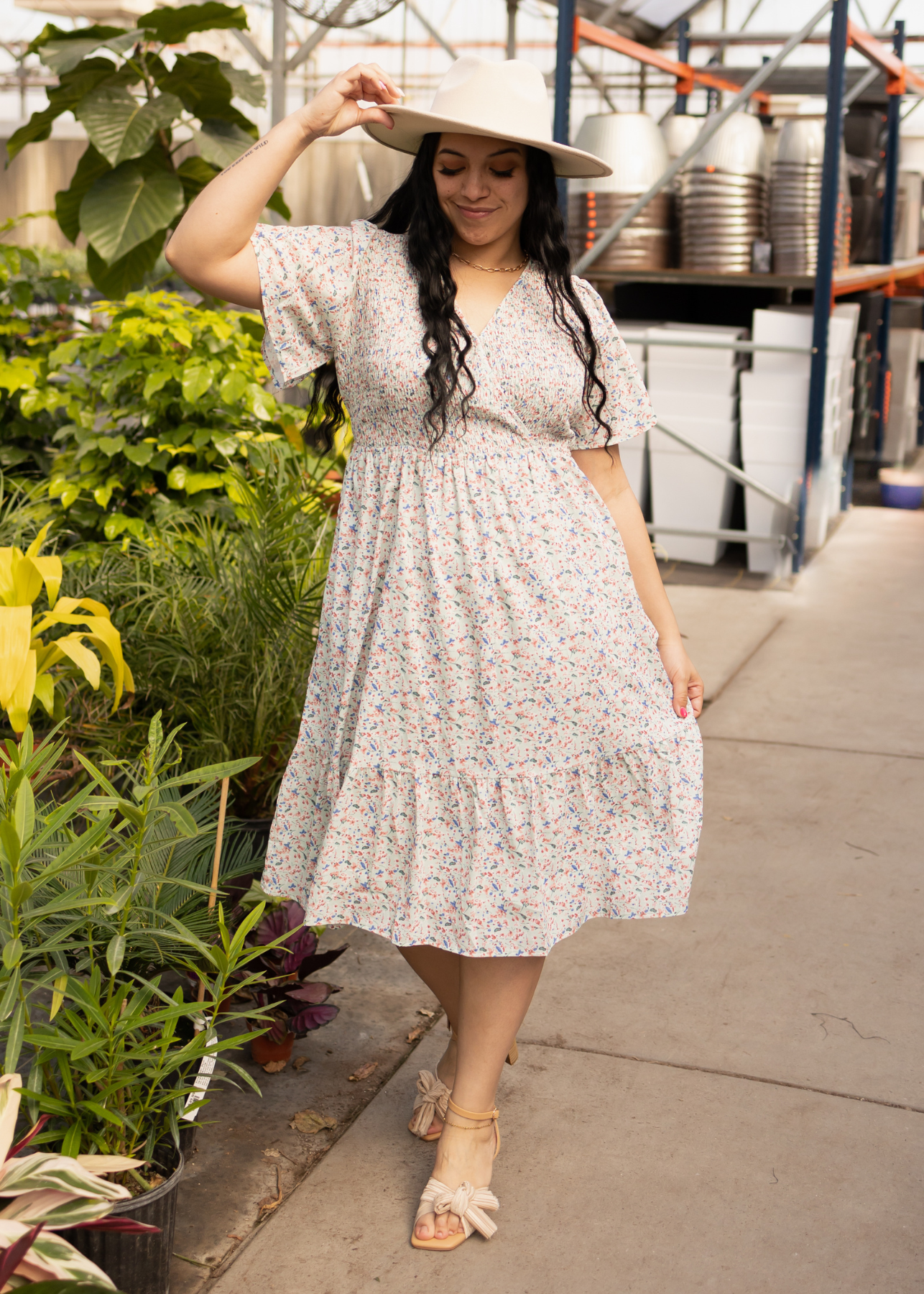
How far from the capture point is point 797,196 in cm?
593

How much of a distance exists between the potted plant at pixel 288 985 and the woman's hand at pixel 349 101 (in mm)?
1247

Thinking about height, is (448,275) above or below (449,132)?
below

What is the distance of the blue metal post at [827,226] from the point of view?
18.1 ft

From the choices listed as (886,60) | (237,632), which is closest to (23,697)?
(237,632)

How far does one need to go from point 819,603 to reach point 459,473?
4.08 meters

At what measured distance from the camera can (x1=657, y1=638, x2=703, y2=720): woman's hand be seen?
2084mm

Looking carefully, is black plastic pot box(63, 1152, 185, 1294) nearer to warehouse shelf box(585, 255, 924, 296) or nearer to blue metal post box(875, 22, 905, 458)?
warehouse shelf box(585, 255, 924, 296)

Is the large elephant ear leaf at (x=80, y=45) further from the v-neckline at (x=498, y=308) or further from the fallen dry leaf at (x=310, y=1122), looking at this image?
the fallen dry leaf at (x=310, y=1122)

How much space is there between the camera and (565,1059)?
2.41 m

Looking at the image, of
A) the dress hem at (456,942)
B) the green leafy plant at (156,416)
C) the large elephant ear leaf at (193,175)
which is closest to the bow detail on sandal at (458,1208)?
the dress hem at (456,942)

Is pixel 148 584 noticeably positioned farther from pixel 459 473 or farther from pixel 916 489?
pixel 916 489

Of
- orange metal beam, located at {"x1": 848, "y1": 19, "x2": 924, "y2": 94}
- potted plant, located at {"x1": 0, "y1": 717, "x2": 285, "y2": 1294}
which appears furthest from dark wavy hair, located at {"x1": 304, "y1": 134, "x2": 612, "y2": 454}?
orange metal beam, located at {"x1": 848, "y1": 19, "x2": 924, "y2": 94}

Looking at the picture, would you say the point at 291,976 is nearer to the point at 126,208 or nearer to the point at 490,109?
the point at 490,109

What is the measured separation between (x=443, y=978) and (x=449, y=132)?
1282 mm
